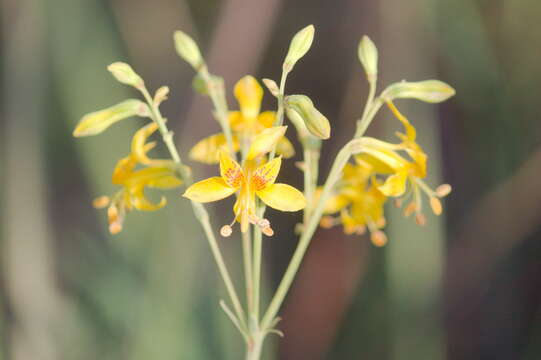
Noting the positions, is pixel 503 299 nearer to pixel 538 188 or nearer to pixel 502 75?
pixel 538 188

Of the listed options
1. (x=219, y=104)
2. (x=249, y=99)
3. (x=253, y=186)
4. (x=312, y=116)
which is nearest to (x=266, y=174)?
(x=253, y=186)

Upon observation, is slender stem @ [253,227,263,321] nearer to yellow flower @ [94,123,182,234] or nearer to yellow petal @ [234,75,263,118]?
yellow flower @ [94,123,182,234]

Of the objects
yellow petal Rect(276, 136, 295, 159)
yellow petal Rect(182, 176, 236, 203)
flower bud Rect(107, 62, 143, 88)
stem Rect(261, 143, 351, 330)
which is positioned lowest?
stem Rect(261, 143, 351, 330)

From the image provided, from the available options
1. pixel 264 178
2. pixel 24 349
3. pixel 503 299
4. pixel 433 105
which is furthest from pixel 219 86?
pixel 503 299

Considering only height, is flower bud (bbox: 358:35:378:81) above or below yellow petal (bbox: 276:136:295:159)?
above

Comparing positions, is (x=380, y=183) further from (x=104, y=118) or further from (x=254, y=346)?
(x=104, y=118)

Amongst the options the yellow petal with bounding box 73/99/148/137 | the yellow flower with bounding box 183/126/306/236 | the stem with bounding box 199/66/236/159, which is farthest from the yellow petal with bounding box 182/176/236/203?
the yellow petal with bounding box 73/99/148/137

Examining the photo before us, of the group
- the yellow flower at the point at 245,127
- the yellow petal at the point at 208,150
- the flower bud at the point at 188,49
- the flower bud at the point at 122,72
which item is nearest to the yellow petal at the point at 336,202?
the yellow flower at the point at 245,127
